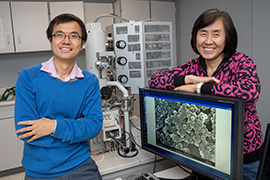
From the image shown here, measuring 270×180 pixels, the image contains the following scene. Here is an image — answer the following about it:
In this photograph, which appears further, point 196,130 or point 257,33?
point 257,33

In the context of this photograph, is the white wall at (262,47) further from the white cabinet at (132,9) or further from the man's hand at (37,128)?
the man's hand at (37,128)

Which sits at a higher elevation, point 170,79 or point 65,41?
point 65,41

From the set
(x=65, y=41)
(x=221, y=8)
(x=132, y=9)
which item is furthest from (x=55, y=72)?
(x=221, y=8)

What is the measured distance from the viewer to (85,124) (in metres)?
1.10

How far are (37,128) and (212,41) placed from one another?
35.9 inches

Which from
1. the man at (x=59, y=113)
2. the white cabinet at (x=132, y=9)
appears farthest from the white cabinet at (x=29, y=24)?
the man at (x=59, y=113)

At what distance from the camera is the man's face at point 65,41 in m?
1.10

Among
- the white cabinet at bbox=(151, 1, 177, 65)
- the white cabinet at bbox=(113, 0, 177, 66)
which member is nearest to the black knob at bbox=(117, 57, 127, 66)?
the white cabinet at bbox=(113, 0, 177, 66)

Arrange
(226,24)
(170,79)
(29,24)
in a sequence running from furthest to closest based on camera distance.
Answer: (29,24) → (170,79) → (226,24)

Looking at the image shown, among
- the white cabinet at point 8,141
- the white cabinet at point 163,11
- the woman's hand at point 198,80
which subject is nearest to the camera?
the woman's hand at point 198,80

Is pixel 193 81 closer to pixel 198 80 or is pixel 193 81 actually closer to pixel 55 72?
pixel 198 80

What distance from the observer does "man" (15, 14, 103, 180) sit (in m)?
1.03

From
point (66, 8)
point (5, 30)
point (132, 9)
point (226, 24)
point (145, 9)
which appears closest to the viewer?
point (226, 24)

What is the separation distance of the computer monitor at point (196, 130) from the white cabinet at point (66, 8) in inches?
92.8
